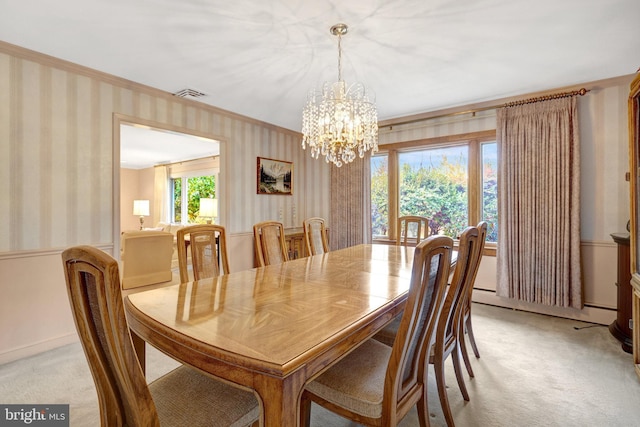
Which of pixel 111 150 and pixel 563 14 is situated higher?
pixel 563 14

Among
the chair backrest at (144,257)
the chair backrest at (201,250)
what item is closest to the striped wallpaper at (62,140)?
the chair backrest at (144,257)

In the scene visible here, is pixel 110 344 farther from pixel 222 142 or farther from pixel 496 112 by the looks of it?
pixel 496 112

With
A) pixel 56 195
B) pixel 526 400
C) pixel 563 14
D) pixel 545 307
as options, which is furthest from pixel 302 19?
pixel 545 307

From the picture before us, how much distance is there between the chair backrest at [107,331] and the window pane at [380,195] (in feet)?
13.5

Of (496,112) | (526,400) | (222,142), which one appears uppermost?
(496,112)

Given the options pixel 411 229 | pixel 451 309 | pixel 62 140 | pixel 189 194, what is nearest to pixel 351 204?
pixel 411 229

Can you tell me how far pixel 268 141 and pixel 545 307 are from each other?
13.4ft

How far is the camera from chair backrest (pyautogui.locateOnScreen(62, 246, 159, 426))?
760mm

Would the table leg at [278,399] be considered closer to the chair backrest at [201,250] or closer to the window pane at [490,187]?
the chair backrest at [201,250]

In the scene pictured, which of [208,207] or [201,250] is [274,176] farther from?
[201,250]

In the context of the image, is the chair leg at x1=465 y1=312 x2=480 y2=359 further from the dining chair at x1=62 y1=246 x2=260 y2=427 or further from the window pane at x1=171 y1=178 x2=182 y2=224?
the window pane at x1=171 y1=178 x2=182 y2=224

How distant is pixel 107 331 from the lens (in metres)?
0.80

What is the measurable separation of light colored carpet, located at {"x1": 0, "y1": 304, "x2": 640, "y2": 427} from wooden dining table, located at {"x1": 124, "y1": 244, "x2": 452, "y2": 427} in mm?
798

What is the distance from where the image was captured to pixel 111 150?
2.89 meters
